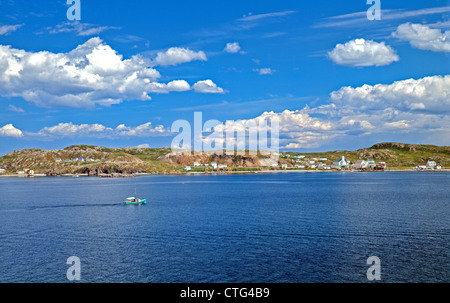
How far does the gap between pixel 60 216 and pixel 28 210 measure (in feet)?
59.3

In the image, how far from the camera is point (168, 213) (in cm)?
9456

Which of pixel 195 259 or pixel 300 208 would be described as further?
pixel 300 208

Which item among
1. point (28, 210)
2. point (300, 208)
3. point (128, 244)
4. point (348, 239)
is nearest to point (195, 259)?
point (128, 244)

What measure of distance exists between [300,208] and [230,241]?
→ 145 ft

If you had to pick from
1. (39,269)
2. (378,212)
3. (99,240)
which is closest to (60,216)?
(99,240)

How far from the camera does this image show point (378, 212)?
292ft

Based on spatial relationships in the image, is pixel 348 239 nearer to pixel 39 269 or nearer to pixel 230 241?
pixel 230 241

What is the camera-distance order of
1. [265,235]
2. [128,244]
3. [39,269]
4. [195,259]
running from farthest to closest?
[265,235]
[128,244]
[195,259]
[39,269]
